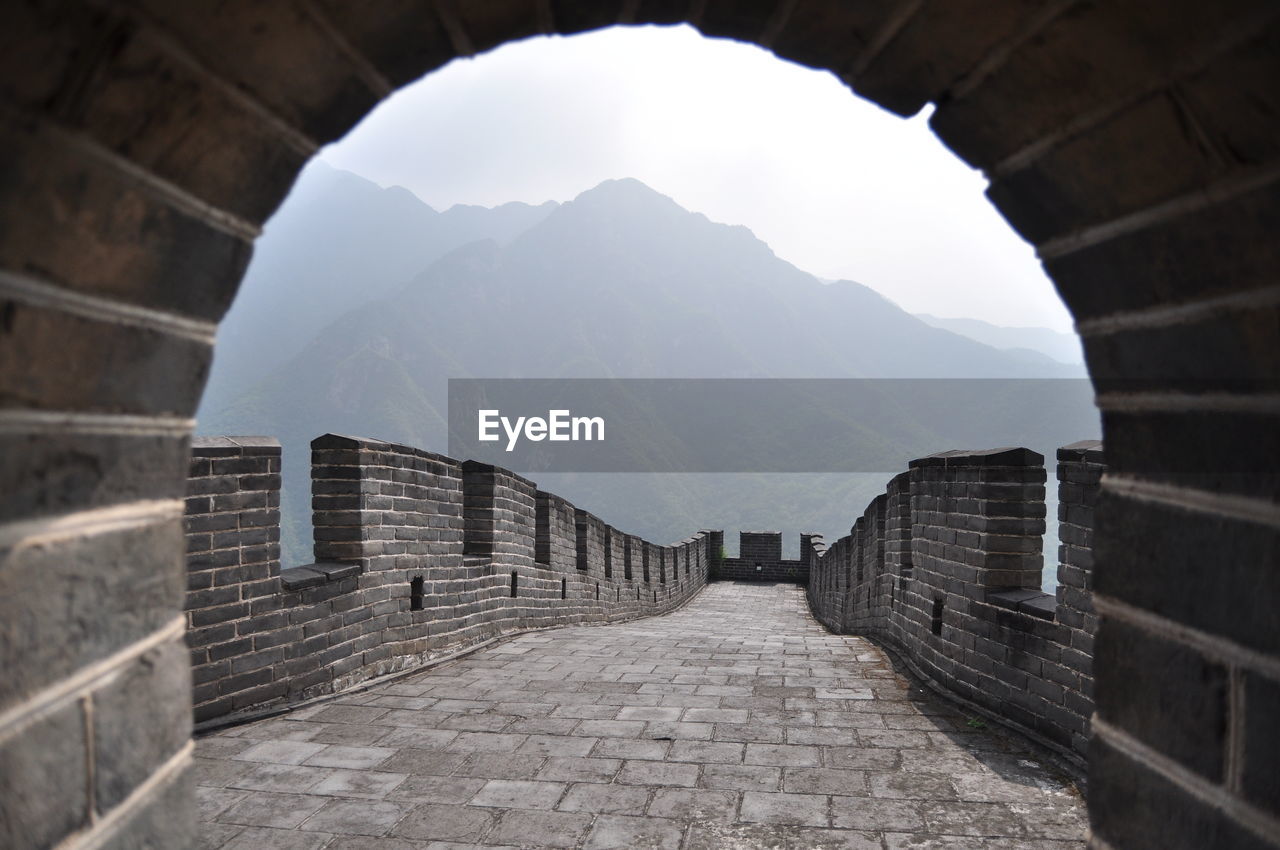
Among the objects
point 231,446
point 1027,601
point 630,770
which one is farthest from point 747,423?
point 630,770

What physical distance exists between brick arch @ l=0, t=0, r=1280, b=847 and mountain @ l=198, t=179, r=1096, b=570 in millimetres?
95296

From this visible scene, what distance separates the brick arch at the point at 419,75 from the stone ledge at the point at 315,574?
352cm

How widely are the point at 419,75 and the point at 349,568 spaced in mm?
4473

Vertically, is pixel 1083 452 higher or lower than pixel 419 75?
lower

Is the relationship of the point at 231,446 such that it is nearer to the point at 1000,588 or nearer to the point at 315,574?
the point at 315,574

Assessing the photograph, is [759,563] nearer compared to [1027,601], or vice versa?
[1027,601]

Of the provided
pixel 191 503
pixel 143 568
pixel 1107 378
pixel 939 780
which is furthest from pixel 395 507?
pixel 1107 378

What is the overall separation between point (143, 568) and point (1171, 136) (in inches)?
67.6

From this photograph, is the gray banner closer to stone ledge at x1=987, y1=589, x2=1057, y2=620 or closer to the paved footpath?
stone ledge at x1=987, y1=589, x2=1057, y2=620

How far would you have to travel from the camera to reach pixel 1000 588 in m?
4.75

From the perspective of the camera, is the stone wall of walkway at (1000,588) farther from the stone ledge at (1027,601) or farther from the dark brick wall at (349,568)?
the dark brick wall at (349,568)

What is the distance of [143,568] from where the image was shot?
1269 millimetres

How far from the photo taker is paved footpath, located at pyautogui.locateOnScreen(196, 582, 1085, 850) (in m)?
2.95

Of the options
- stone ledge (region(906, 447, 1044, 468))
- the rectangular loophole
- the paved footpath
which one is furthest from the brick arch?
the rectangular loophole
